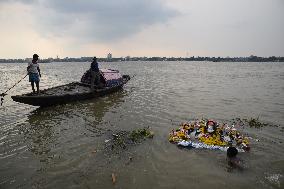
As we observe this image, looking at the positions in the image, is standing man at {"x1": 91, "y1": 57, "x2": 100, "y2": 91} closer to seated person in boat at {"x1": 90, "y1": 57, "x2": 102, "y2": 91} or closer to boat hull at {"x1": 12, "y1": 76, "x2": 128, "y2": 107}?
seated person in boat at {"x1": 90, "y1": 57, "x2": 102, "y2": 91}

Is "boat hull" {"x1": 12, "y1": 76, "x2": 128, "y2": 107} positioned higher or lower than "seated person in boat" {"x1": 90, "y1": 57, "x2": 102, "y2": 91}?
lower

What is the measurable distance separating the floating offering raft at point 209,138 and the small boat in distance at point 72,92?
8199mm

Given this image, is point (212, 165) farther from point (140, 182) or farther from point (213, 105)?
point (213, 105)

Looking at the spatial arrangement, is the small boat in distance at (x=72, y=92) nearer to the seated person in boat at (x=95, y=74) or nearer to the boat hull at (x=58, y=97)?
the boat hull at (x=58, y=97)

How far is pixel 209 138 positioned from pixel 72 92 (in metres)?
11.4

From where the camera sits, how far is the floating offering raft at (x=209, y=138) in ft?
33.5

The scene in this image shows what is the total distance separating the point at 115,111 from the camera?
17.1m

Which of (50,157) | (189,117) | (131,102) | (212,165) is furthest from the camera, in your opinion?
(131,102)

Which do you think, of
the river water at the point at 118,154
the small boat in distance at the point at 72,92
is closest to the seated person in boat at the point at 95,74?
the small boat in distance at the point at 72,92

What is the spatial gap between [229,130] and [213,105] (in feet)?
22.7

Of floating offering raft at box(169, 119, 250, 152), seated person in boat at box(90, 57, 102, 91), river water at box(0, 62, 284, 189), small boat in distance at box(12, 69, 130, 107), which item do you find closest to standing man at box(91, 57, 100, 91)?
seated person in boat at box(90, 57, 102, 91)

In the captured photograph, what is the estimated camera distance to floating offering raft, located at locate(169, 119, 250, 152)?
10213 millimetres

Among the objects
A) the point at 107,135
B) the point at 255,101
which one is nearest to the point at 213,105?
the point at 255,101

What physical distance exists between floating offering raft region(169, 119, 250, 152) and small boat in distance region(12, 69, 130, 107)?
8.20m
